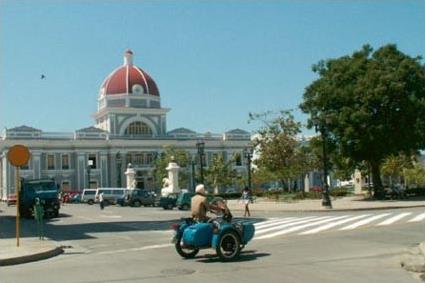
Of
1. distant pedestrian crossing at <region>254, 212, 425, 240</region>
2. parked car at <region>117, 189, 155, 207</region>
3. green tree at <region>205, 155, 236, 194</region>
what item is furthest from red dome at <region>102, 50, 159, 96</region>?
distant pedestrian crossing at <region>254, 212, 425, 240</region>

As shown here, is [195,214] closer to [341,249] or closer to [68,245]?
[341,249]

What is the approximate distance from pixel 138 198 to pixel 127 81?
4971 centimetres

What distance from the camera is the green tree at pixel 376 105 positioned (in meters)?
51.4

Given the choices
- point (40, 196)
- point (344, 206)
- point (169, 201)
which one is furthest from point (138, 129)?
point (344, 206)

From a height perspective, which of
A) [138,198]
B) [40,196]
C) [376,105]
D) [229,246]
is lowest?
[229,246]

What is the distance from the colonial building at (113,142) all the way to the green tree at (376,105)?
56.1 meters

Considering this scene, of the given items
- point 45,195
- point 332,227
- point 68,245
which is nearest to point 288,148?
point 45,195

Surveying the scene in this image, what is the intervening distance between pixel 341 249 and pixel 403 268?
3.68m

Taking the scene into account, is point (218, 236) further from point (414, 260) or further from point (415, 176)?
point (415, 176)

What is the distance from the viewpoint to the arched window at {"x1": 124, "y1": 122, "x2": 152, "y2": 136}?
111 m

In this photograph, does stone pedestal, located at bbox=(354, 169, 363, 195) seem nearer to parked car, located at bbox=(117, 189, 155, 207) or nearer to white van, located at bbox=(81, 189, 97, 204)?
parked car, located at bbox=(117, 189, 155, 207)

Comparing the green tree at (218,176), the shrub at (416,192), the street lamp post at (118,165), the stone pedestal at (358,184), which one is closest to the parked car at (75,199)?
the green tree at (218,176)

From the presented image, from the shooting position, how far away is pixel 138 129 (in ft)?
367

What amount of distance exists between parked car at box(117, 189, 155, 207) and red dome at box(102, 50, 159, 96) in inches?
1881
